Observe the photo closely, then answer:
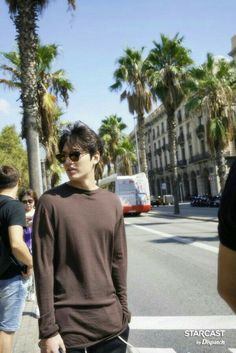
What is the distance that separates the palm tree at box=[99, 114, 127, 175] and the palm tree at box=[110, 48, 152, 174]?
14.3 meters

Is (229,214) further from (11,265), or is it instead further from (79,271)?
(11,265)

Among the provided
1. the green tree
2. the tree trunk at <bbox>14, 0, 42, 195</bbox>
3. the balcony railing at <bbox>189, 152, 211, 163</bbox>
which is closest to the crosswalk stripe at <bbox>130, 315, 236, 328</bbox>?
the tree trunk at <bbox>14, 0, 42, 195</bbox>

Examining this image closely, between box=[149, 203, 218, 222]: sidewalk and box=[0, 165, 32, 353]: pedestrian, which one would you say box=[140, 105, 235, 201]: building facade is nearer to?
box=[149, 203, 218, 222]: sidewalk

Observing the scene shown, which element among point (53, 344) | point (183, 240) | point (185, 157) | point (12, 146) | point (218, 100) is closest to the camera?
point (53, 344)

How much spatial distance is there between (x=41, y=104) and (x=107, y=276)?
10.8 m

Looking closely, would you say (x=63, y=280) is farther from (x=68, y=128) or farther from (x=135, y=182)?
(x=135, y=182)

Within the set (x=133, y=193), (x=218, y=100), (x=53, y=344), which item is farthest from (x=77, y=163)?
(x=133, y=193)

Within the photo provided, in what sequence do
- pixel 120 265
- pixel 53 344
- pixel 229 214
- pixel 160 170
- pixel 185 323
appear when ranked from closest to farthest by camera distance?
1. pixel 229 214
2. pixel 53 344
3. pixel 120 265
4. pixel 185 323
5. pixel 160 170

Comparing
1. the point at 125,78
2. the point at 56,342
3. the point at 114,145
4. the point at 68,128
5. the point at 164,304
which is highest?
the point at 125,78

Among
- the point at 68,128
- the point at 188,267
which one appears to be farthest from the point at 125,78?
the point at 68,128

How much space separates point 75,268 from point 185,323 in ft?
11.3

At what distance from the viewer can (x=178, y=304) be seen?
634 cm

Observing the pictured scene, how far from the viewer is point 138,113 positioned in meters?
34.9

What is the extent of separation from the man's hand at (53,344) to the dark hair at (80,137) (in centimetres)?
111
